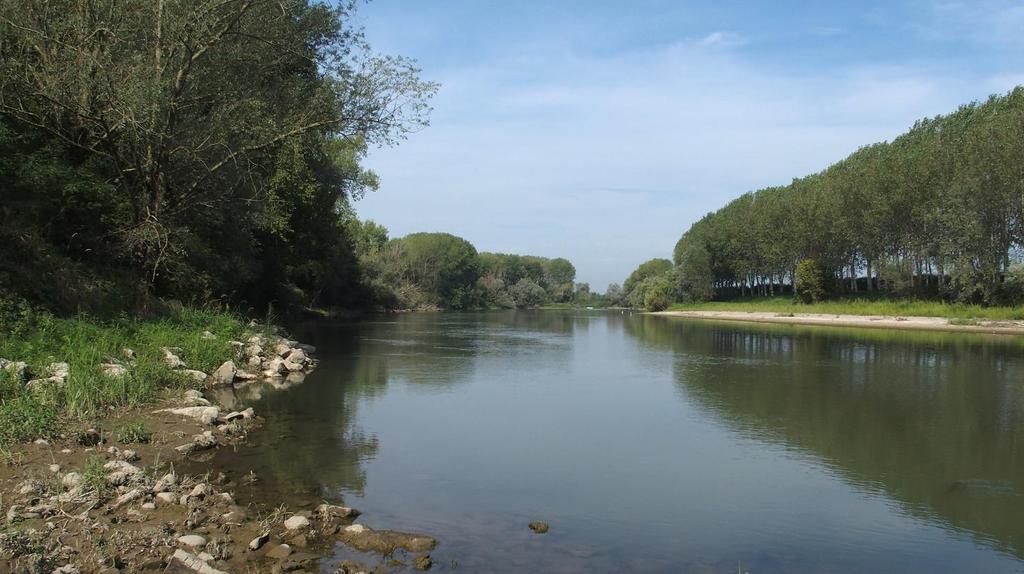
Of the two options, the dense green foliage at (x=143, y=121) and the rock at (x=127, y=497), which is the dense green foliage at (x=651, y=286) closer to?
the dense green foliage at (x=143, y=121)

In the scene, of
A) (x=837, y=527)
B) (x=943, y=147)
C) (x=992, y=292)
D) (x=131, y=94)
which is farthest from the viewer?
(x=943, y=147)

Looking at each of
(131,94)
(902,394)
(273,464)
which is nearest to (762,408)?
(902,394)

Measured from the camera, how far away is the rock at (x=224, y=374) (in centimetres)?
1750

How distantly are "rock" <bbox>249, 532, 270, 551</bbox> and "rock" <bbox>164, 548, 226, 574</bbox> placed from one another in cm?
62

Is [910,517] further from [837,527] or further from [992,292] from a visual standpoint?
[992,292]

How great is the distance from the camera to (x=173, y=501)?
7746mm

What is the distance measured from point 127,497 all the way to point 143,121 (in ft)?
40.3

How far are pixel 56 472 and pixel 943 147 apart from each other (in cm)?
6101

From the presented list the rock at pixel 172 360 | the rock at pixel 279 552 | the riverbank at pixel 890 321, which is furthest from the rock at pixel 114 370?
the riverbank at pixel 890 321

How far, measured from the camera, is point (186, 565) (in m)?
6.01

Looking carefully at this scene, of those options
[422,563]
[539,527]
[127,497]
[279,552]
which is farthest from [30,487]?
[539,527]

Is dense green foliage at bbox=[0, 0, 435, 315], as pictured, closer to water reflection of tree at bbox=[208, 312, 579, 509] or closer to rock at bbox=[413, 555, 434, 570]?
water reflection of tree at bbox=[208, 312, 579, 509]

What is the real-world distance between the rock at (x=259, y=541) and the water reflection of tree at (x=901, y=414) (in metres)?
8.20

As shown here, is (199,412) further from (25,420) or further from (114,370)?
(25,420)
